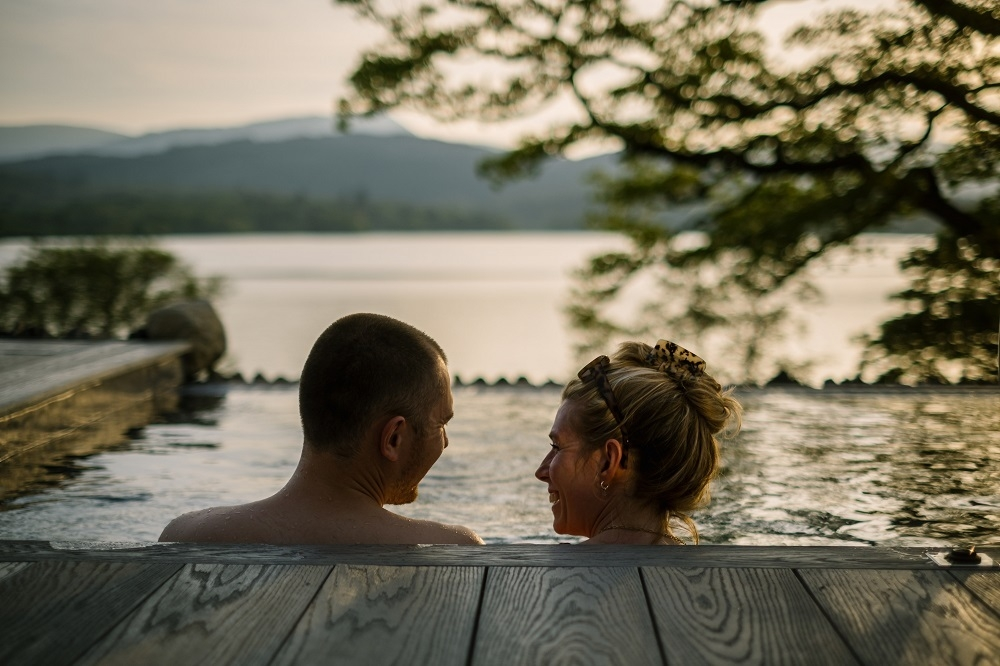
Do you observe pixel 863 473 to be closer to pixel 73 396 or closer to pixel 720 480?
pixel 720 480

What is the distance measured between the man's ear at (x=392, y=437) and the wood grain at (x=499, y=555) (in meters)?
0.27

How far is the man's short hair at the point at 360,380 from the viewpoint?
2.15 m

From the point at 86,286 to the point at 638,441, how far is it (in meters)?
12.8

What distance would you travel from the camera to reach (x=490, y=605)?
170 cm

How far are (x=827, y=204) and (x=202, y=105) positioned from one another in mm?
44583

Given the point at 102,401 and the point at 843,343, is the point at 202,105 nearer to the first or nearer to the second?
the point at 843,343

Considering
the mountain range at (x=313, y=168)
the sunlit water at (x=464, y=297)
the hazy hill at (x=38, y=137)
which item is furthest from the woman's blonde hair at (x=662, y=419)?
the mountain range at (x=313, y=168)

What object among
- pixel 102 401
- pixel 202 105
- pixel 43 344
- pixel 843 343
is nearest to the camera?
pixel 102 401

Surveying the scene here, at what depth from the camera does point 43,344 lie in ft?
23.6

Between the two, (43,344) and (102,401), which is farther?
(43,344)

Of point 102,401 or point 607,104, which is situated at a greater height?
point 607,104

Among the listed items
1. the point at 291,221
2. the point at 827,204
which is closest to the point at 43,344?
the point at 827,204

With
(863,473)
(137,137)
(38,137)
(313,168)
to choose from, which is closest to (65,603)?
(863,473)

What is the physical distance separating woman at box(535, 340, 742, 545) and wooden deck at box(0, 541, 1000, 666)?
29cm
